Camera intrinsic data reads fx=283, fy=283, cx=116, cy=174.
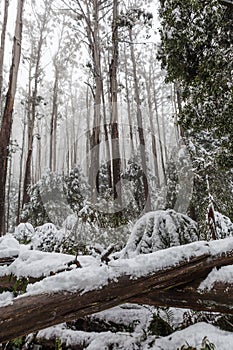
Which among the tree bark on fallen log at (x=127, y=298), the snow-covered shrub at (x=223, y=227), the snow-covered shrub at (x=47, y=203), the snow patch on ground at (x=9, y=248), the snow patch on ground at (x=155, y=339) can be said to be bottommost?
the snow patch on ground at (x=155, y=339)

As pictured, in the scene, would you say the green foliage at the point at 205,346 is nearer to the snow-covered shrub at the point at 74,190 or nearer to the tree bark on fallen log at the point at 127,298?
the tree bark on fallen log at the point at 127,298

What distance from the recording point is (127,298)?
55.0 inches

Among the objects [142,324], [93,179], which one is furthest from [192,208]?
[142,324]

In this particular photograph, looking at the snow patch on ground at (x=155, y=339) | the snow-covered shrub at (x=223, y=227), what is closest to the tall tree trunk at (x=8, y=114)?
the snow-covered shrub at (x=223, y=227)

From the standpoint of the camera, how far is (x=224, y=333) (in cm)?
163

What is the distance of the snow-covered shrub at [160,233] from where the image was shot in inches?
100

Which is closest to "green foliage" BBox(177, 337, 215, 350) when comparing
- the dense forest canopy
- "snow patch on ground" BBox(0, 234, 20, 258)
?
the dense forest canopy

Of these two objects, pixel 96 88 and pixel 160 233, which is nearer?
pixel 160 233

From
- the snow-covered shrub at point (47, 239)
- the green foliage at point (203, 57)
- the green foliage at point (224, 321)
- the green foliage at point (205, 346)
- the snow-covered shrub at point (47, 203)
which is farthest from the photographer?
the snow-covered shrub at point (47, 203)

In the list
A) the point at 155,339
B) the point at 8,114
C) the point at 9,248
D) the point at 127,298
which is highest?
the point at 8,114

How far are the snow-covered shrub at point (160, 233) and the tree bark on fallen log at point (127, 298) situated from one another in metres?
0.97

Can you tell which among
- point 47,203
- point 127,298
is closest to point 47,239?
point 127,298

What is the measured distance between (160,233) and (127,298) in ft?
4.26

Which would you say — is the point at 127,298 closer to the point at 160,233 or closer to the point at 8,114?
the point at 160,233
